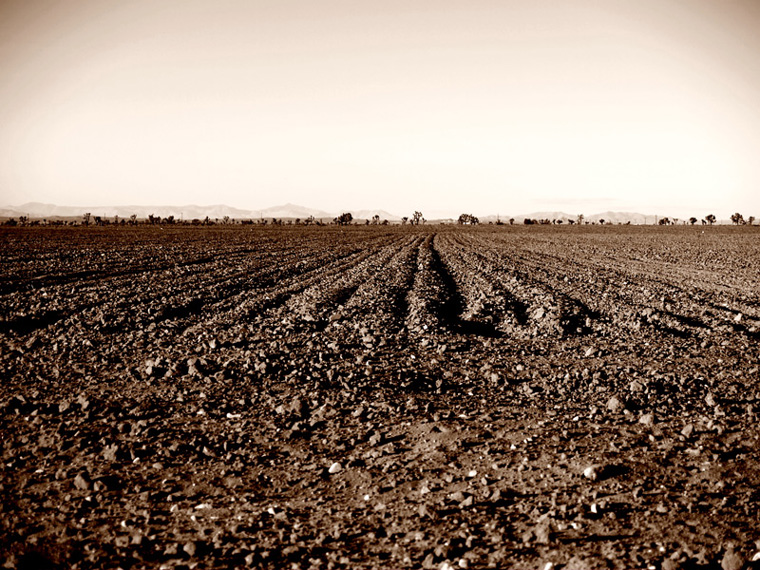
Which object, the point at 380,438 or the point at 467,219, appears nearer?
the point at 380,438

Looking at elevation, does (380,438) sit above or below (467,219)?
below

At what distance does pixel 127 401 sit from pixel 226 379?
56.4 inches

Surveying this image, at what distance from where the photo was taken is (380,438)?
5988 millimetres

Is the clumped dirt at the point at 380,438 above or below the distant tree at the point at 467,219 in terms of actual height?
below

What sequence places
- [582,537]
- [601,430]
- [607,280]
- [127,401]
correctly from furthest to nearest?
[607,280] → [127,401] → [601,430] → [582,537]

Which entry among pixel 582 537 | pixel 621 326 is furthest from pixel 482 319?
pixel 582 537

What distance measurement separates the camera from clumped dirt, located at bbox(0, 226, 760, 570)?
13.3 feet

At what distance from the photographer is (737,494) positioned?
15.2 feet

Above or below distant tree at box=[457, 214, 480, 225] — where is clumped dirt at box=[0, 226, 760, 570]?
below

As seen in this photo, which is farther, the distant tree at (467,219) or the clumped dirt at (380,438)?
the distant tree at (467,219)

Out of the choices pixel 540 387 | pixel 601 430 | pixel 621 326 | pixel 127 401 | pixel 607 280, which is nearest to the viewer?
pixel 601 430

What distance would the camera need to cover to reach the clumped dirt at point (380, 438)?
159 inches

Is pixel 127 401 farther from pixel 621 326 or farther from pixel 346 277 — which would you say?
pixel 346 277

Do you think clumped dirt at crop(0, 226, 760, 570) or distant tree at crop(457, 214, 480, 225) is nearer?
clumped dirt at crop(0, 226, 760, 570)
